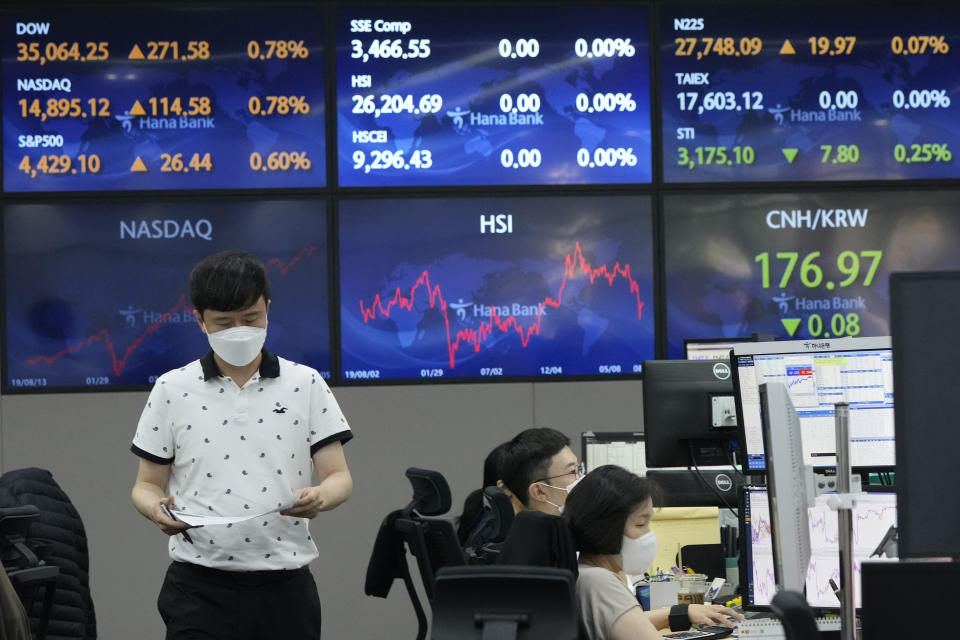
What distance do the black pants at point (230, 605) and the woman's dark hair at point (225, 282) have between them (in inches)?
20.3

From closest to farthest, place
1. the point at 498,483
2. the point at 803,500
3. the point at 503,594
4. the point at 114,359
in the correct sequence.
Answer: the point at 503,594
the point at 803,500
the point at 498,483
the point at 114,359

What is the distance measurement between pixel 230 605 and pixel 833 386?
1504mm

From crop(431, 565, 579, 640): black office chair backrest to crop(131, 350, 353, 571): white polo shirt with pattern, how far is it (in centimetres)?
66

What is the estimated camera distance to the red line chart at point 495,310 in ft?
16.2

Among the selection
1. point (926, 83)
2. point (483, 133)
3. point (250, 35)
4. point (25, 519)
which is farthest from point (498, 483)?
point (926, 83)

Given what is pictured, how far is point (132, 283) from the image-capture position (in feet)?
16.1

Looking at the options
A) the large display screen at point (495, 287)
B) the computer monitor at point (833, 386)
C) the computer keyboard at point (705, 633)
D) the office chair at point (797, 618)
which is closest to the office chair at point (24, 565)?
the computer keyboard at point (705, 633)

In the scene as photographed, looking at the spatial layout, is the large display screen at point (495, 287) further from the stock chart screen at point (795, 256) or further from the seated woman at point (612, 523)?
the seated woman at point (612, 523)

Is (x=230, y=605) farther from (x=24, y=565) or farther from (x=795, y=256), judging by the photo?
(x=795, y=256)

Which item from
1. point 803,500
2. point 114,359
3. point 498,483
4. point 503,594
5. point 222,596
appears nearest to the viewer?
point 503,594

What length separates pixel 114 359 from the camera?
4906mm

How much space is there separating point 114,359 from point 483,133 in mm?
1861

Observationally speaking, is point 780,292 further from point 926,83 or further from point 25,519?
point 25,519

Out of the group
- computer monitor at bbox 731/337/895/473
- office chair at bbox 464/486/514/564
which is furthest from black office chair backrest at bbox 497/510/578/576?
computer monitor at bbox 731/337/895/473
